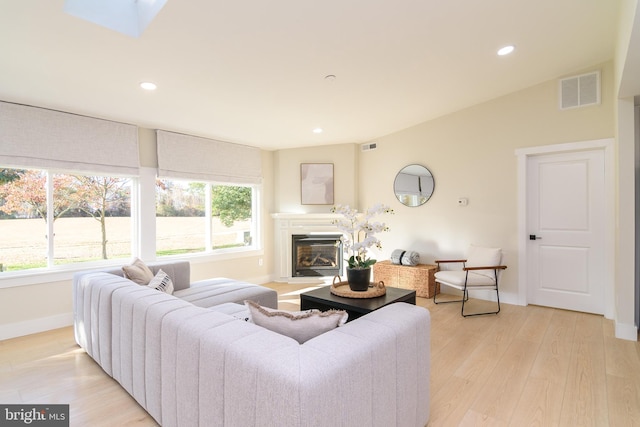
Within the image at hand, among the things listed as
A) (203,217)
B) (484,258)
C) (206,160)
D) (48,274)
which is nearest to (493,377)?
(484,258)

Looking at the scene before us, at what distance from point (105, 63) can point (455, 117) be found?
418cm

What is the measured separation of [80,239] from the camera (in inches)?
148

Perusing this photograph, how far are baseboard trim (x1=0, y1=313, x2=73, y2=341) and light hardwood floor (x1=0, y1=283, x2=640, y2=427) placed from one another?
0.10 metres

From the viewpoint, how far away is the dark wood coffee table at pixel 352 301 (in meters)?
2.32

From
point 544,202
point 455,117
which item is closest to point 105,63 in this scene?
point 455,117

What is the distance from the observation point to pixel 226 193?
5.21 m

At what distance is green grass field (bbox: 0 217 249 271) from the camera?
3.32m

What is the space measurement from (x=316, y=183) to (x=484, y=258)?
9.41 ft

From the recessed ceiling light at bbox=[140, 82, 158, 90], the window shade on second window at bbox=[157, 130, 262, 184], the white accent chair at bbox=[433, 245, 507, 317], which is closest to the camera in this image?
the recessed ceiling light at bbox=[140, 82, 158, 90]

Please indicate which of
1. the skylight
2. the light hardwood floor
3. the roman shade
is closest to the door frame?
the light hardwood floor

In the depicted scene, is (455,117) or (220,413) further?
(455,117)

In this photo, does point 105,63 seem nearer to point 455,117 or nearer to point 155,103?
point 155,103

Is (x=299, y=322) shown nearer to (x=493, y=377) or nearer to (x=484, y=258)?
(x=493, y=377)

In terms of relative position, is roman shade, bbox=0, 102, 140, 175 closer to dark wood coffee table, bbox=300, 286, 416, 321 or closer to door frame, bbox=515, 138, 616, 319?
dark wood coffee table, bbox=300, 286, 416, 321
